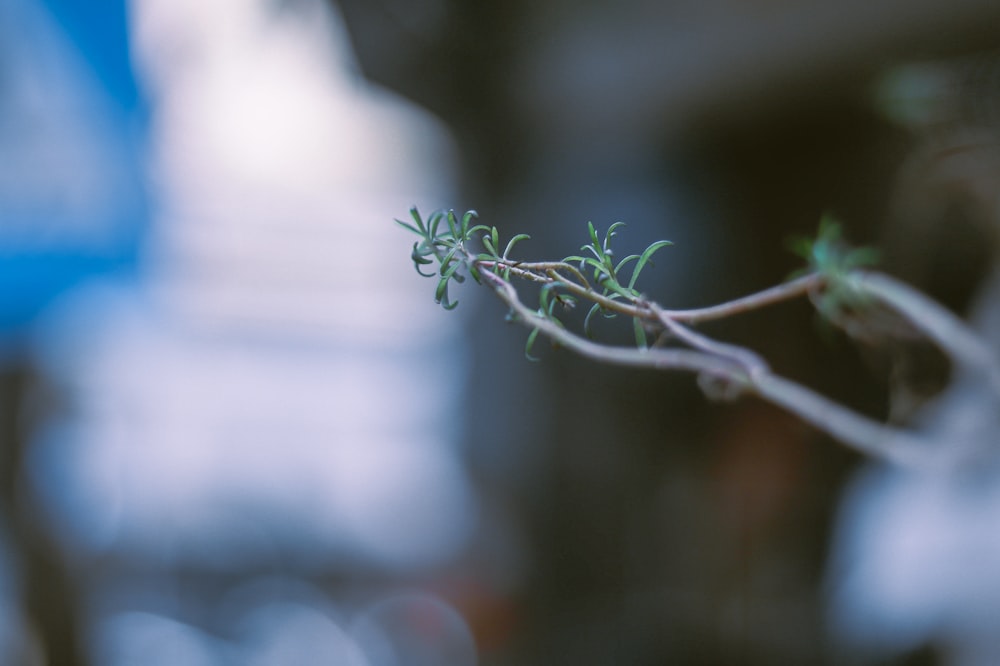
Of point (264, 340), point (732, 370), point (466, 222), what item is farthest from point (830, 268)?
point (264, 340)

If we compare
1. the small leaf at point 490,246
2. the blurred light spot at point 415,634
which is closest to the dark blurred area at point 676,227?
the blurred light spot at point 415,634

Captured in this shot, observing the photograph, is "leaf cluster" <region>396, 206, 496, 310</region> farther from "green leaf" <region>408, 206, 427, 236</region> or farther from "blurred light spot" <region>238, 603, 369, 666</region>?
"blurred light spot" <region>238, 603, 369, 666</region>

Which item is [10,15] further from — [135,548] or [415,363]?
[415,363]

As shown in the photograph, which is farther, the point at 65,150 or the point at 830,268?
the point at 65,150

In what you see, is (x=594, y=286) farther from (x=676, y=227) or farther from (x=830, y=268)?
(x=676, y=227)

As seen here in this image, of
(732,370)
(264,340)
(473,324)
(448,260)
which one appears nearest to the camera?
(448,260)

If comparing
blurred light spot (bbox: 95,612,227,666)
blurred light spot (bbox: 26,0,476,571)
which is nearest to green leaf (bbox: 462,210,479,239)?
blurred light spot (bbox: 26,0,476,571)

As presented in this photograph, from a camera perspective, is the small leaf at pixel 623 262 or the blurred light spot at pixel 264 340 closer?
the small leaf at pixel 623 262

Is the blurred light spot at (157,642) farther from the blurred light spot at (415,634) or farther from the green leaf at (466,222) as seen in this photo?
the green leaf at (466,222)

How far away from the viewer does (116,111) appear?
0.87 metres

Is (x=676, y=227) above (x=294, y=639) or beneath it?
above

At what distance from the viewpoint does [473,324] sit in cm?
151

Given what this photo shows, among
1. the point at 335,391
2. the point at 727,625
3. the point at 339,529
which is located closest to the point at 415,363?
the point at 335,391

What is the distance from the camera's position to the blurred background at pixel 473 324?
0.89 metres
